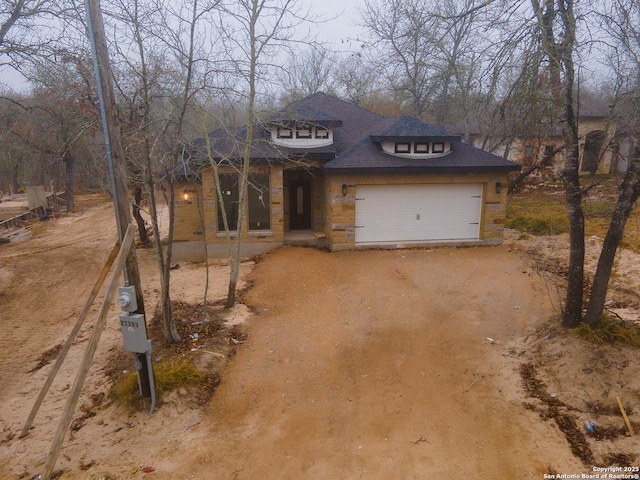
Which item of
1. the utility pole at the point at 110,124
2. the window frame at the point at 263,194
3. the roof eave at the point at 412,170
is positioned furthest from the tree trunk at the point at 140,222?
the utility pole at the point at 110,124

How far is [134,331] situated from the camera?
18.7ft

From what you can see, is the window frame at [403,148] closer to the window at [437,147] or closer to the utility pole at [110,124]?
the window at [437,147]

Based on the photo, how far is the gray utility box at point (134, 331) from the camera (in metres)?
5.69

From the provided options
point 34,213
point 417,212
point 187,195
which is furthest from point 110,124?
point 34,213

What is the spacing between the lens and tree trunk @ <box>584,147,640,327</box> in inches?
248

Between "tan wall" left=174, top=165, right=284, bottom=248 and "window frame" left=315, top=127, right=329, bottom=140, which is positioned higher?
"window frame" left=315, top=127, right=329, bottom=140

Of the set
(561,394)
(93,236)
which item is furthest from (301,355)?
(93,236)

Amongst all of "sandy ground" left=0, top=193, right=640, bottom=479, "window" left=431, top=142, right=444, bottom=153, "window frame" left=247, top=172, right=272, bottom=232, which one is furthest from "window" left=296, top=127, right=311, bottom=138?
"sandy ground" left=0, top=193, right=640, bottom=479

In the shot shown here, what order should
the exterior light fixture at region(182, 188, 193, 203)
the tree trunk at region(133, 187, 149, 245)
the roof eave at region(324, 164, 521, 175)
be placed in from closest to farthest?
the roof eave at region(324, 164, 521, 175), the exterior light fixture at region(182, 188, 193, 203), the tree trunk at region(133, 187, 149, 245)

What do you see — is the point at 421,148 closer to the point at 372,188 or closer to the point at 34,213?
the point at 372,188

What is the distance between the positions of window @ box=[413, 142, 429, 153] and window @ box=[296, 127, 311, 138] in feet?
11.1

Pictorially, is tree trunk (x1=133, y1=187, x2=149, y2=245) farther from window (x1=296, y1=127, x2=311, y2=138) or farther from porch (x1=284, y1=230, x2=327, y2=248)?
window (x1=296, y1=127, x2=311, y2=138)

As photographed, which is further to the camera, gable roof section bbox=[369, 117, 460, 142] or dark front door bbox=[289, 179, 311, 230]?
dark front door bbox=[289, 179, 311, 230]

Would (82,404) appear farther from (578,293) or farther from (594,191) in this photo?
(594,191)
